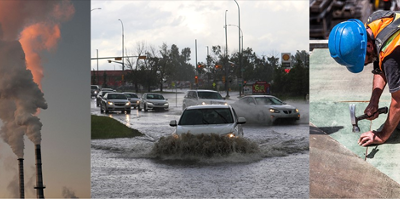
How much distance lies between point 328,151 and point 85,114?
3.37 m

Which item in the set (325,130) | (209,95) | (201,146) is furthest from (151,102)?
(325,130)

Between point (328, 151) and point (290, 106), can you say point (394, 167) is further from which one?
point (290, 106)

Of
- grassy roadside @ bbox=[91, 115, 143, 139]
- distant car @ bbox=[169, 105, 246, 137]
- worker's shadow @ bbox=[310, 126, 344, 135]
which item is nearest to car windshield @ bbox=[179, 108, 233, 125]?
distant car @ bbox=[169, 105, 246, 137]

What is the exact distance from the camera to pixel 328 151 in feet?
14.4

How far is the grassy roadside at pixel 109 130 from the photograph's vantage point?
29.7 ft

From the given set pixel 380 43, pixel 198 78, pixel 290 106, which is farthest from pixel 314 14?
pixel 290 106

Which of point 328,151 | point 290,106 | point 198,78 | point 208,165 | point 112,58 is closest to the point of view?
point 328,151

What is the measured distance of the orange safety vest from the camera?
10.0 ft

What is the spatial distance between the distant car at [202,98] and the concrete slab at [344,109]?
2.84 meters

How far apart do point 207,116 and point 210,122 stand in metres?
0.15

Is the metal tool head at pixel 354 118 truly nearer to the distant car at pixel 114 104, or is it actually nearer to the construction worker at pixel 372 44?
the construction worker at pixel 372 44

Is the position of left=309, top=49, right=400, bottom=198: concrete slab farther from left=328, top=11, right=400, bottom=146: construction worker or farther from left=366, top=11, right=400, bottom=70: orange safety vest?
left=366, top=11, right=400, bottom=70: orange safety vest

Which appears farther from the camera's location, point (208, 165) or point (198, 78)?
point (198, 78)

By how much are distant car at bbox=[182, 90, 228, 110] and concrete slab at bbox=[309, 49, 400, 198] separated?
→ 2.84 meters
